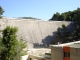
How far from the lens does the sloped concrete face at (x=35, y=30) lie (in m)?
27.0

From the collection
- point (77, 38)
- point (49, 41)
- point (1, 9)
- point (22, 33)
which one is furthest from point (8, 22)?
point (77, 38)

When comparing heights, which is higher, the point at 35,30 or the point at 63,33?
the point at 35,30

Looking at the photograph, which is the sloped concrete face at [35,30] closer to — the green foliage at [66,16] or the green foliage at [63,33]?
the green foliage at [63,33]

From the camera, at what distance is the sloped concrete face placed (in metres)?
27.0

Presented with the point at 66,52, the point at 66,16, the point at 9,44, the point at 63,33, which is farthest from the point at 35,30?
the point at 66,52

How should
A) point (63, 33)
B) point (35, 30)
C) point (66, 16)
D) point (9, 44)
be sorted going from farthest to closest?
point (66, 16)
point (63, 33)
point (35, 30)
point (9, 44)

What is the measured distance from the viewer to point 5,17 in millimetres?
26547

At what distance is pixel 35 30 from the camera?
94.6 ft

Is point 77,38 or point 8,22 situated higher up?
point 8,22

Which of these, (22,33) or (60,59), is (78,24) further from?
(60,59)

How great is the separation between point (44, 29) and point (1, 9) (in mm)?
10399

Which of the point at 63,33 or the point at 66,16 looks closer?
the point at 63,33

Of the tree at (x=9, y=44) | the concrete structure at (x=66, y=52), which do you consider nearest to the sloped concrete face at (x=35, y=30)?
the tree at (x=9, y=44)

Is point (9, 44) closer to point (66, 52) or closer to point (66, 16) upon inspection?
point (66, 52)
